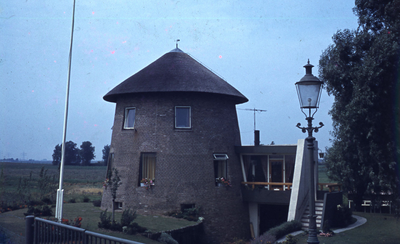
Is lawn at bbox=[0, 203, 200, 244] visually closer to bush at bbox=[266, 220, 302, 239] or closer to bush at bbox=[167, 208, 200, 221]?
bush at bbox=[167, 208, 200, 221]

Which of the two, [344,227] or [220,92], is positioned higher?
[220,92]

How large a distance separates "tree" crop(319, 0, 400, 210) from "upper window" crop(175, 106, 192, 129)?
328 inches

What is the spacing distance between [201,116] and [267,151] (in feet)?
14.7

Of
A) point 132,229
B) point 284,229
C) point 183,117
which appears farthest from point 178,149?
point 284,229

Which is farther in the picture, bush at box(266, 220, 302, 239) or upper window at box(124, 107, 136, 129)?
upper window at box(124, 107, 136, 129)

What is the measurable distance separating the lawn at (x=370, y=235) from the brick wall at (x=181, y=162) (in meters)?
5.97

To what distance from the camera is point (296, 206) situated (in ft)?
65.3

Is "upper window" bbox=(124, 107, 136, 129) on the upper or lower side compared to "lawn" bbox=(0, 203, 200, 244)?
upper

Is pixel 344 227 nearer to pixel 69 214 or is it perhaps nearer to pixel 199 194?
pixel 199 194

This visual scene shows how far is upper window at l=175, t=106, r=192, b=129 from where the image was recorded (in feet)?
74.3

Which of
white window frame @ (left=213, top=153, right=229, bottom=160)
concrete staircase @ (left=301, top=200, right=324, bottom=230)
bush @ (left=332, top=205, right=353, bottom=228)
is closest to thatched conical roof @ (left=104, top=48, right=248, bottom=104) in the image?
white window frame @ (left=213, top=153, right=229, bottom=160)

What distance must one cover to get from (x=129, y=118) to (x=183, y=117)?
3553mm

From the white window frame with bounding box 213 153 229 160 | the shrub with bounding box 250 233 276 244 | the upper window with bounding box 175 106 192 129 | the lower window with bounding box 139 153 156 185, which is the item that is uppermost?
the upper window with bounding box 175 106 192 129

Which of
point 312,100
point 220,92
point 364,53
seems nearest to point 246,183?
point 220,92
